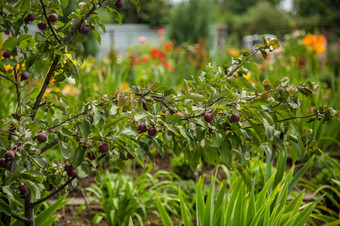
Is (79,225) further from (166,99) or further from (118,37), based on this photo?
(118,37)

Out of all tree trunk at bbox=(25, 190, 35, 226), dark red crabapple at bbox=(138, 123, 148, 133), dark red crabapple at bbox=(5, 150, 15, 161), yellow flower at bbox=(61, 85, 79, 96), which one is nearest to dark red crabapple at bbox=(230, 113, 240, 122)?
dark red crabapple at bbox=(138, 123, 148, 133)

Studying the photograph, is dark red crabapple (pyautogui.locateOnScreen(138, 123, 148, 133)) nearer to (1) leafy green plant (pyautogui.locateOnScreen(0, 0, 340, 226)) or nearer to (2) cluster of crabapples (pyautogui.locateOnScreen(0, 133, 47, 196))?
(1) leafy green plant (pyautogui.locateOnScreen(0, 0, 340, 226))

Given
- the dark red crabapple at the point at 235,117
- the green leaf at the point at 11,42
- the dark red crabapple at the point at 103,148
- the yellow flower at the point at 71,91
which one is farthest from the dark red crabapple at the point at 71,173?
the yellow flower at the point at 71,91

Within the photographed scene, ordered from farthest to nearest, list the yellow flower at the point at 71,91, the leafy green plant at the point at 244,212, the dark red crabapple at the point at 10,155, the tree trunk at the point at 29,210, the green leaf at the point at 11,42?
1. the yellow flower at the point at 71,91
2. the tree trunk at the point at 29,210
3. the leafy green plant at the point at 244,212
4. the green leaf at the point at 11,42
5. the dark red crabapple at the point at 10,155

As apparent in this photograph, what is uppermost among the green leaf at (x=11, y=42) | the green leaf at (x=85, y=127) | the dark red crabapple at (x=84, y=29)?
the dark red crabapple at (x=84, y=29)

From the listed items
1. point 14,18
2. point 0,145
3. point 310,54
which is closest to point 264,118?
point 0,145

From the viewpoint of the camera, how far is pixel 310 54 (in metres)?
6.49

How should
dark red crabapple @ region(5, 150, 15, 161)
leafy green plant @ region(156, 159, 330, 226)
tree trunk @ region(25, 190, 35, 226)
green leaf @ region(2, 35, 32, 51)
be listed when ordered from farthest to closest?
1. tree trunk @ region(25, 190, 35, 226)
2. leafy green plant @ region(156, 159, 330, 226)
3. green leaf @ region(2, 35, 32, 51)
4. dark red crabapple @ region(5, 150, 15, 161)

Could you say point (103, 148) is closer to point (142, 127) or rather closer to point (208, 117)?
point (142, 127)

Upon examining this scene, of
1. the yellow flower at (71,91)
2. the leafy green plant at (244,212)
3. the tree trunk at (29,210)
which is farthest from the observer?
the yellow flower at (71,91)

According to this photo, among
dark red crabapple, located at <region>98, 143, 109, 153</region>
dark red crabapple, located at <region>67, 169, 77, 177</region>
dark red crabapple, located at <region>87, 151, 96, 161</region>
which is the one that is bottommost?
dark red crabapple, located at <region>67, 169, 77, 177</region>

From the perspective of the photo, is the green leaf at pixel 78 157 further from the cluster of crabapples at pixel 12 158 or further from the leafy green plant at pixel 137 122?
the cluster of crabapples at pixel 12 158

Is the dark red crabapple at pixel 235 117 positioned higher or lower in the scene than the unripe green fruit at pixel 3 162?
higher

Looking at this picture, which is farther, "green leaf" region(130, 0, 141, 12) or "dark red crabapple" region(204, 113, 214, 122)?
"green leaf" region(130, 0, 141, 12)
